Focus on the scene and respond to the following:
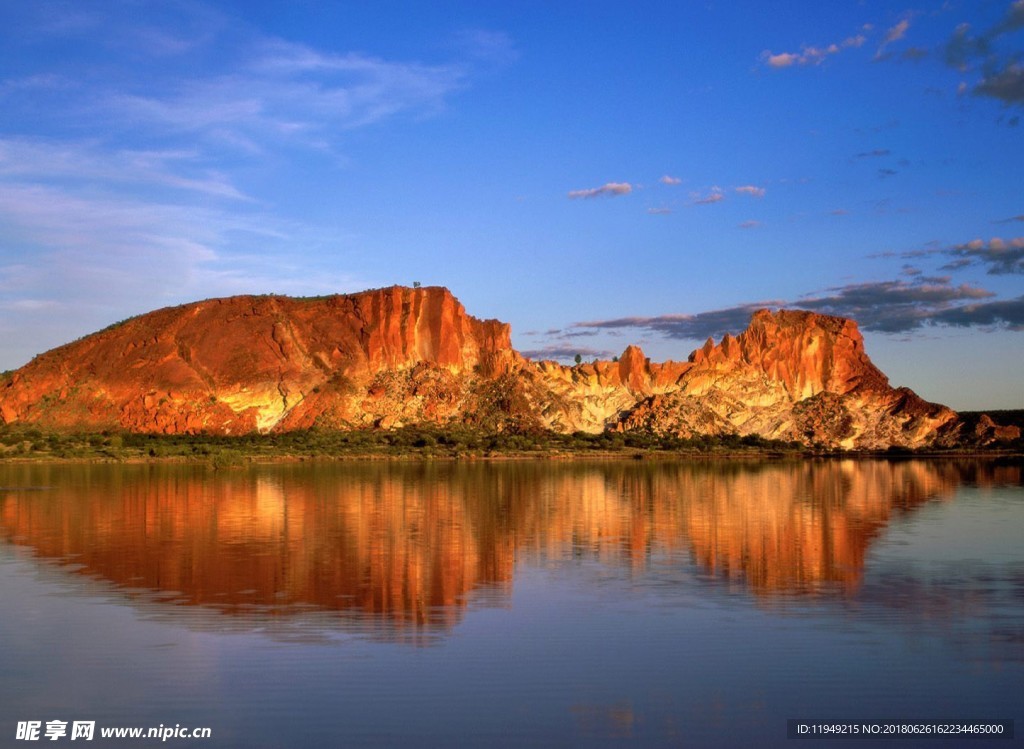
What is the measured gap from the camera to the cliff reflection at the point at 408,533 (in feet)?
69.0

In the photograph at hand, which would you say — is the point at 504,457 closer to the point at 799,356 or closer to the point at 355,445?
the point at 355,445

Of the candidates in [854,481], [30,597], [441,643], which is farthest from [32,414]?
[441,643]

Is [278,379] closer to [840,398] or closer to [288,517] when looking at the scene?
[840,398]

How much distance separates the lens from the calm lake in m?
12.3

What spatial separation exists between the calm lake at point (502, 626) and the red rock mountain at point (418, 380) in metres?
92.2

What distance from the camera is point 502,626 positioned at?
1734 centimetres

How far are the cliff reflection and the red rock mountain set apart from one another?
6769 cm

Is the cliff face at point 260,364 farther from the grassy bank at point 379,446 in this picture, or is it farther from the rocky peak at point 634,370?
the rocky peak at point 634,370

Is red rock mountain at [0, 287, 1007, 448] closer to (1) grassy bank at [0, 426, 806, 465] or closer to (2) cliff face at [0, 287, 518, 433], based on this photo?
(2) cliff face at [0, 287, 518, 433]

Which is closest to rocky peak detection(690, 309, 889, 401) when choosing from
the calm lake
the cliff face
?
the cliff face

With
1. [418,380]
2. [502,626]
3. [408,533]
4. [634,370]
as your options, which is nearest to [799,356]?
[634,370]

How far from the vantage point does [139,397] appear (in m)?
123

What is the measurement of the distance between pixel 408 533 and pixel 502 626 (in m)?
13.9

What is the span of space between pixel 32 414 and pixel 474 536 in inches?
4121
